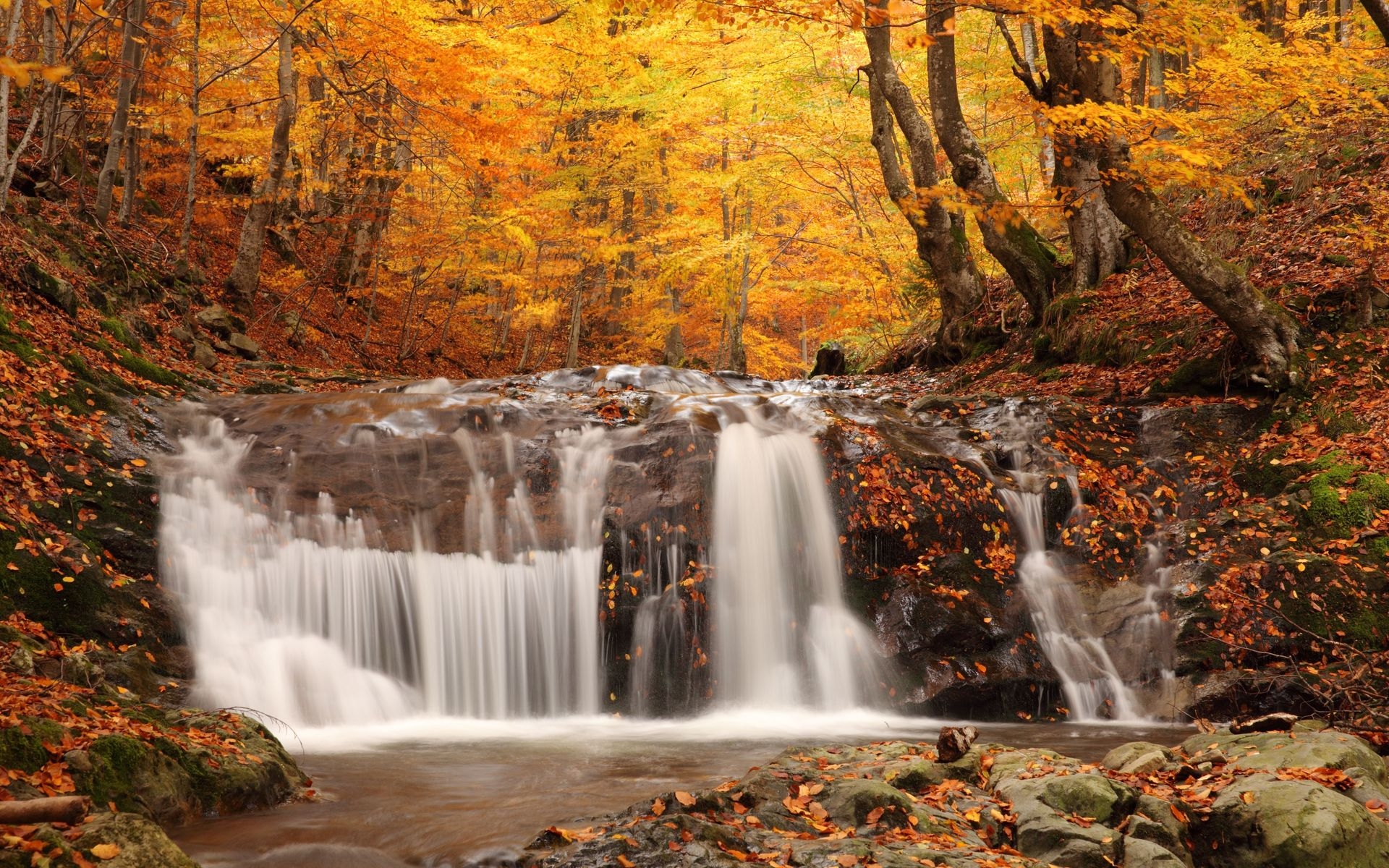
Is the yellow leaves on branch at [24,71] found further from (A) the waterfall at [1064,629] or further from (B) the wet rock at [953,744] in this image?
(A) the waterfall at [1064,629]

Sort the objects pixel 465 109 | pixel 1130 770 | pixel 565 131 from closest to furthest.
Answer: pixel 1130 770
pixel 465 109
pixel 565 131

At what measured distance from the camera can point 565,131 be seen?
75.4 ft

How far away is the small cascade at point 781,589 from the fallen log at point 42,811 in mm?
5633

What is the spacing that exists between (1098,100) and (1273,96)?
143 inches

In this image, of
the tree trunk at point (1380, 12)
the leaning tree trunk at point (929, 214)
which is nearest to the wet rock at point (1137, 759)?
the tree trunk at point (1380, 12)

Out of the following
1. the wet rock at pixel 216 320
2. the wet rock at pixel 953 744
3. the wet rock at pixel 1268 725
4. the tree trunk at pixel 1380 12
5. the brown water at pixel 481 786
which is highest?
the wet rock at pixel 216 320

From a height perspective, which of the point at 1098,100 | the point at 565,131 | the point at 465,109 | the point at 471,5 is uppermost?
the point at 471,5

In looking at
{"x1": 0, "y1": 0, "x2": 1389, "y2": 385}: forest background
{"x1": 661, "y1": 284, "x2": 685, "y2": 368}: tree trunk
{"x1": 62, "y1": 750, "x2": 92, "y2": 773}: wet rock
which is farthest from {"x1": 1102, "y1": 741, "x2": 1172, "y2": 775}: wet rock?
{"x1": 661, "y1": 284, "x2": 685, "y2": 368}: tree trunk

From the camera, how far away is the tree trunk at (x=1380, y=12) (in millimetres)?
5262

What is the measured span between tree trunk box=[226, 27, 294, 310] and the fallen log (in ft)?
41.7

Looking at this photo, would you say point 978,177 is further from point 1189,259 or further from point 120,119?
point 120,119

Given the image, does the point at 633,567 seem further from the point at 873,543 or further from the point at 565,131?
the point at 565,131

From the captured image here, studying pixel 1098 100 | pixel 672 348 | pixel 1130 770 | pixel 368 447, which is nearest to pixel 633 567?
pixel 368 447

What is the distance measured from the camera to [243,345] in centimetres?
1382
